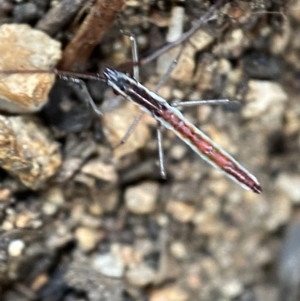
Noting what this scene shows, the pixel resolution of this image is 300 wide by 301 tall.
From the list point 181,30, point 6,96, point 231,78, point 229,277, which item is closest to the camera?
point 6,96

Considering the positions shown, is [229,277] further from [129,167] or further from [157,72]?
[157,72]

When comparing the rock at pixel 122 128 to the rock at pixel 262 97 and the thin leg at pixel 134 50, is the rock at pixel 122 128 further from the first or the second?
the rock at pixel 262 97

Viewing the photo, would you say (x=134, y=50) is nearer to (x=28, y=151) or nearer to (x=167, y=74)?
(x=167, y=74)

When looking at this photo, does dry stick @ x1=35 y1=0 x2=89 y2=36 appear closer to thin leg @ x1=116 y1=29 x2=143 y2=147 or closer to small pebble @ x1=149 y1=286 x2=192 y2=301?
thin leg @ x1=116 y1=29 x2=143 y2=147

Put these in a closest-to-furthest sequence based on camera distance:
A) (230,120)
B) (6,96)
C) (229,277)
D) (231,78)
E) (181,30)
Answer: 1. (6,96)
2. (181,30)
3. (231,78)
4. (230,120)
5. (229,277)

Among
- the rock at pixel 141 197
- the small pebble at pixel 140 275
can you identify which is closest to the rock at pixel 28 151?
the rock at pixel 141 197

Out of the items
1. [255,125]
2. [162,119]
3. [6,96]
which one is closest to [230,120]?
[255,125]

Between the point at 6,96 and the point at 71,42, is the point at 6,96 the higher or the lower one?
the lower one
